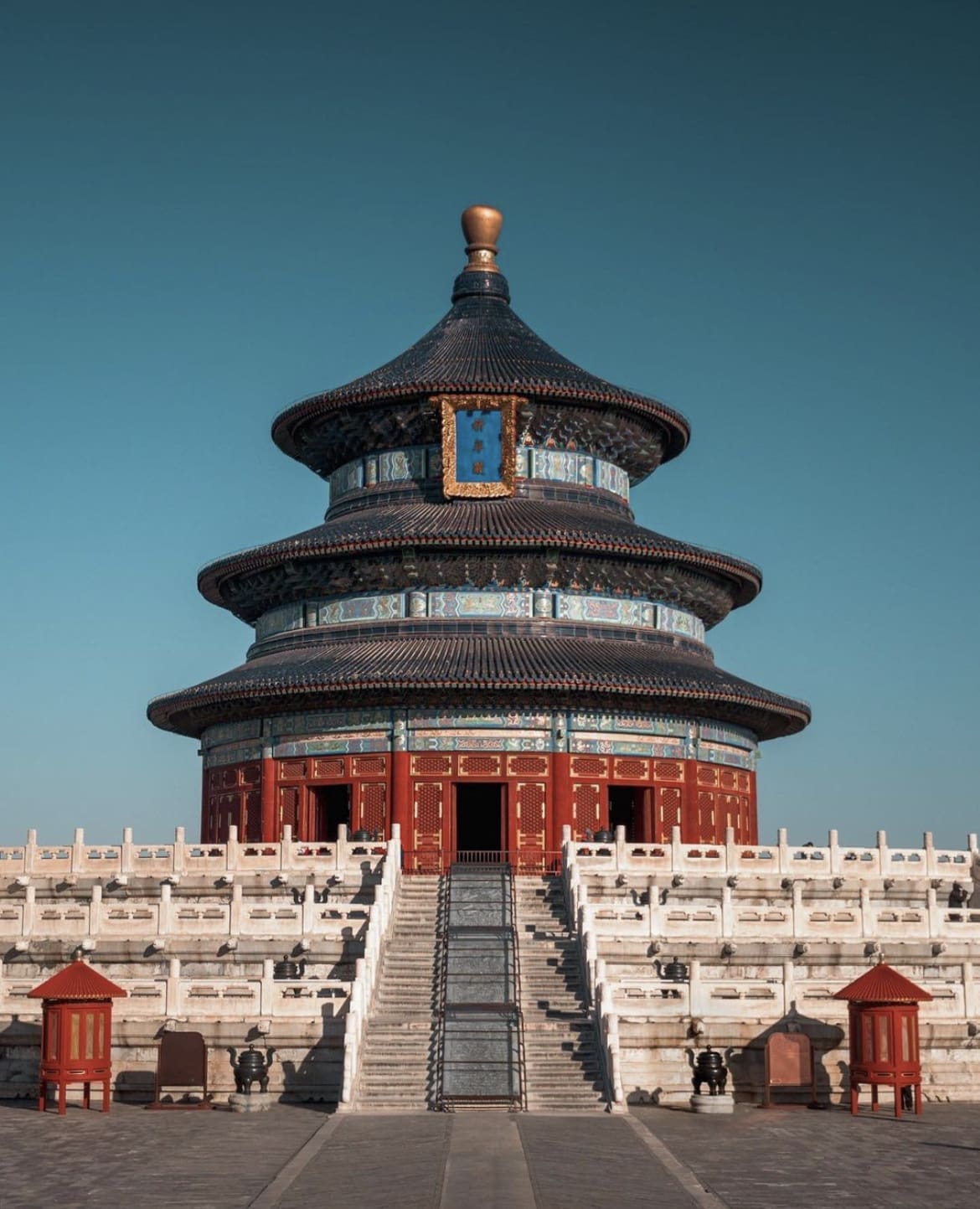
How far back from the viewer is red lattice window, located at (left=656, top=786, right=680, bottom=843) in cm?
5341

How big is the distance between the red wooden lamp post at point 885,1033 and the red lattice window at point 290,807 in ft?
81.4

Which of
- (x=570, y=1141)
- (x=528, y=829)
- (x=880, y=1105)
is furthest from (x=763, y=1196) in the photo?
(x=528, y=829)

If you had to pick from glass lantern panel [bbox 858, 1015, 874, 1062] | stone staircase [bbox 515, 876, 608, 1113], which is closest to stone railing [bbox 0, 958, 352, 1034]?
stone staircase [bbox 515, 876, 608, 1113]

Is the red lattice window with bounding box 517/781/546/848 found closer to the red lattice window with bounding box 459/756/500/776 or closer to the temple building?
the temple building

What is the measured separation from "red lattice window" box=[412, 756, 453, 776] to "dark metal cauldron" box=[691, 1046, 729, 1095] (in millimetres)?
21741

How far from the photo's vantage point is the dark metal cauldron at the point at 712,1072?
3083 centimetres

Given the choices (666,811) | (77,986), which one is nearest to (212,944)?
(77,986)

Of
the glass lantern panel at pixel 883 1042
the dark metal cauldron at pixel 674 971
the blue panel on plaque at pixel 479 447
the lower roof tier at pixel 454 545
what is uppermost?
the blue panel on plaque at pixel 479 447

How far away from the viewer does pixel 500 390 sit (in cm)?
5769

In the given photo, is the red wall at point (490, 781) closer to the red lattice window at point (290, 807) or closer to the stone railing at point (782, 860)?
the red lattice window at point (290, 807)

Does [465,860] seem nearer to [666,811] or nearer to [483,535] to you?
[666,811]

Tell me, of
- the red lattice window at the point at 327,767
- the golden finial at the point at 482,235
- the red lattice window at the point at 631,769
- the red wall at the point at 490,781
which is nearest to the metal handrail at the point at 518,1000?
the red wall at the point at 490,781

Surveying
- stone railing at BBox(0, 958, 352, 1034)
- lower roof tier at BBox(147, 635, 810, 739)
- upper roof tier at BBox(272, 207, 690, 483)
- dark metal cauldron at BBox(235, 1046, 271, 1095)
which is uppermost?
upper roof tier at BBox(272, 207, 690, 483)

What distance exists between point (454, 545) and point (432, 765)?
21.6ft
